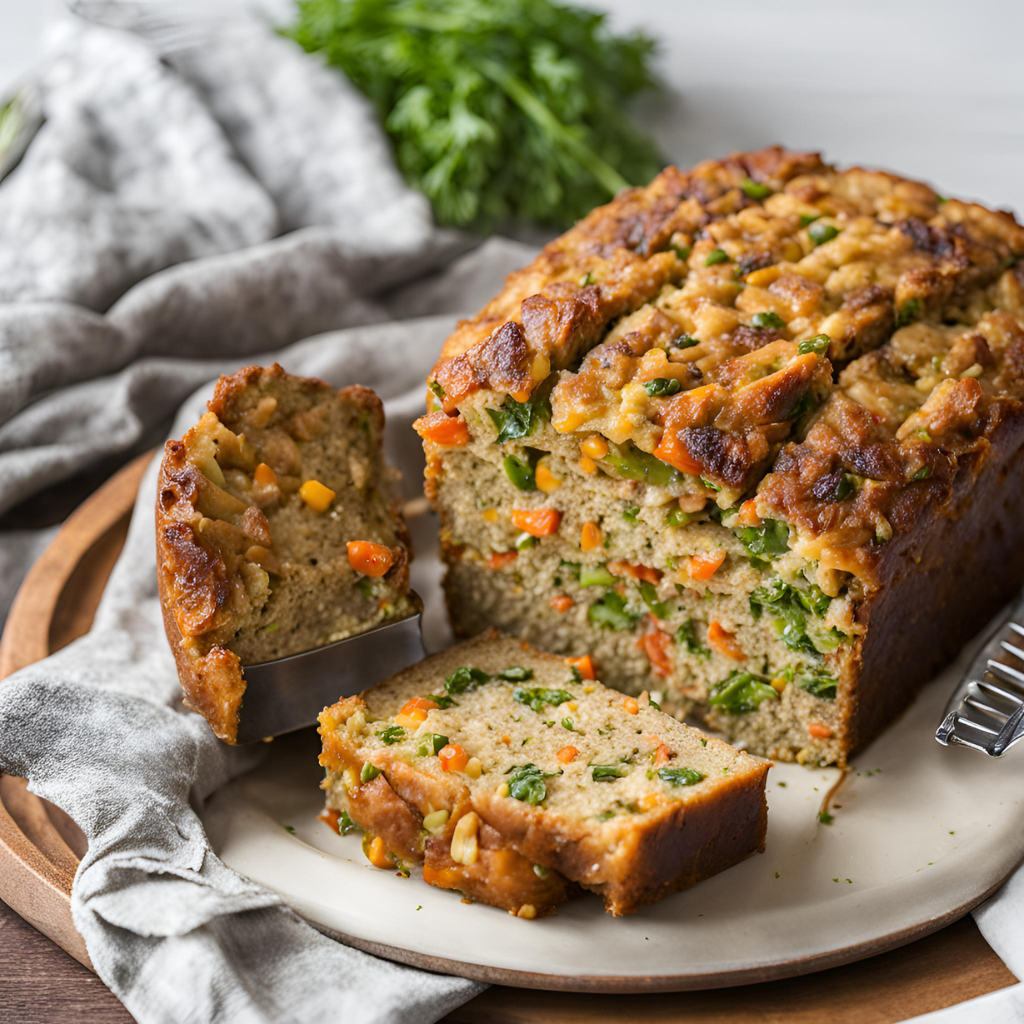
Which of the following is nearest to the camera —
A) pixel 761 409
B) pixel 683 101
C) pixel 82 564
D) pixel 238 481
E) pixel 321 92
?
pixel 761 409

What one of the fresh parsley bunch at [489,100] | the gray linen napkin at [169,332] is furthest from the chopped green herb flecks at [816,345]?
the fresh parsley bunch at [489,100]

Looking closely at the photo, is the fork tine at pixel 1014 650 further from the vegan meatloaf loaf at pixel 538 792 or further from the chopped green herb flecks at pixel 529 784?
the chopped green herb flecks at pixel 529 784

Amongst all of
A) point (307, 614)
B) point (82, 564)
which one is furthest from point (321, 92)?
point (307, 614)

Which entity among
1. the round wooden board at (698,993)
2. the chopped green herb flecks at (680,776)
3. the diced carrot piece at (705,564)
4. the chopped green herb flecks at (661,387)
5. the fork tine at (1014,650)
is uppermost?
the chopped green herb flecks at (661,387)

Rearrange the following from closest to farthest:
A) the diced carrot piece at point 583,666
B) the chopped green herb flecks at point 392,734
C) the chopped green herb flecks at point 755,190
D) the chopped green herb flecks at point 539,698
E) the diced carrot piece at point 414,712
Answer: the chopped green herb flecks at point 392,734 → the diced carrot piece at point 414,712 → the chopped green herb flecks at point 539,698 → the diced carrot piece at point 583,666 → the chopped green herb flecks at point 755,190

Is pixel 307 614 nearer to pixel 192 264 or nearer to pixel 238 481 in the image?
pixel 238 481
